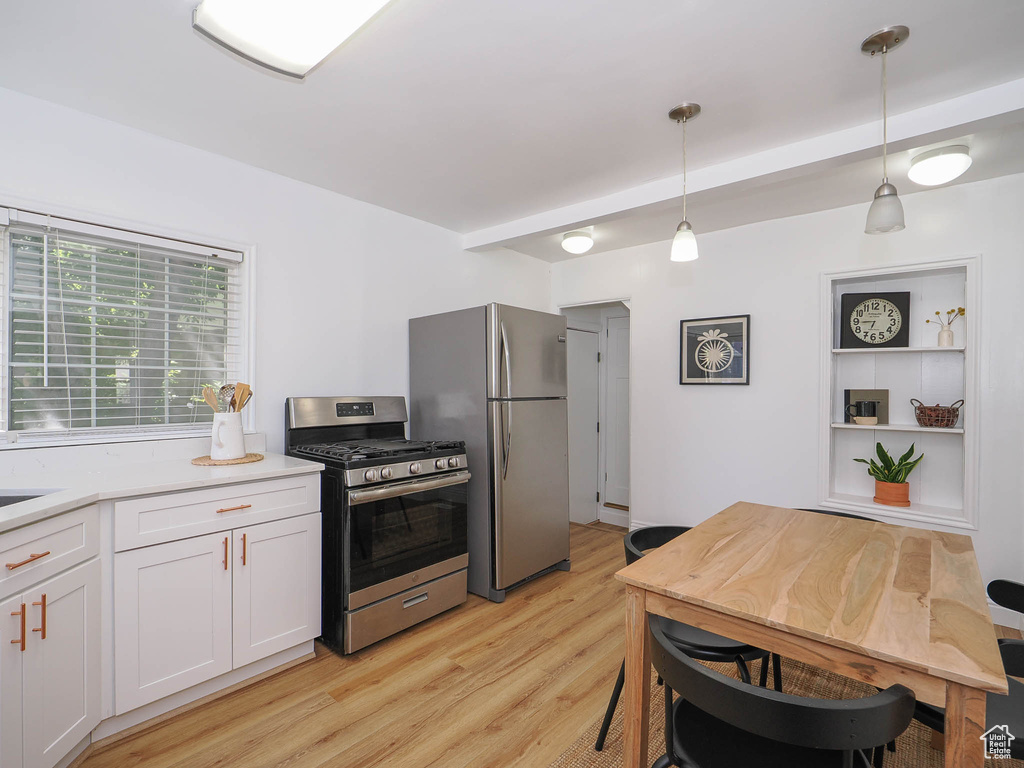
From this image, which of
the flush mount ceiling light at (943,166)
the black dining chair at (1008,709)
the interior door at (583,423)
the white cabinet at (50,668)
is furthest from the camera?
the interior door at (583,423)

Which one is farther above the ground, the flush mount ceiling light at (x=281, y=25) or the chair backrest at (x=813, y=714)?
the flush mount ceiling light at (x=281, y=25)

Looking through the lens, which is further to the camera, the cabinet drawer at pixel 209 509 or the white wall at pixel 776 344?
the white wall at pixel 776 344

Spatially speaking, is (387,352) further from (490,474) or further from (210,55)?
(210,55)

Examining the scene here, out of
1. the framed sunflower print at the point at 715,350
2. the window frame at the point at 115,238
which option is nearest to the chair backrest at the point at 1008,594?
the framed sunflower print at the point at 715,350

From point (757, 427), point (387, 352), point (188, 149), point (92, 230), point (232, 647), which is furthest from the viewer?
point (757, 427)

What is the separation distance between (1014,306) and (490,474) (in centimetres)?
303

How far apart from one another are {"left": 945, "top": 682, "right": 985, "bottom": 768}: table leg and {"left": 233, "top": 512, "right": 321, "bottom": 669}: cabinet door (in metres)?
2.28

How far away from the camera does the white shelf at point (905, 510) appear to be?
2.91 m

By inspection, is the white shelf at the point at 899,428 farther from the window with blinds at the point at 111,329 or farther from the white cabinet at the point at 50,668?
the white cabinet at the point at 50,668

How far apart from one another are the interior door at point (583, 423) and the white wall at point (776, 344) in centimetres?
54

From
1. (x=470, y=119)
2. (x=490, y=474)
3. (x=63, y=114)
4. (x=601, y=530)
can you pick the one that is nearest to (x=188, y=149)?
(x=63, y=114)

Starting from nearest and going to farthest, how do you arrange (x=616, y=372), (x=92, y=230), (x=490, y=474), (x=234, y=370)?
(x=92, y=230), (x=234, y=370), (x=490, y=474), (x=616, y=372)

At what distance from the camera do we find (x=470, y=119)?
2240 mm

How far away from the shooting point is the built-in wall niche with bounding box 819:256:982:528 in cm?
288
